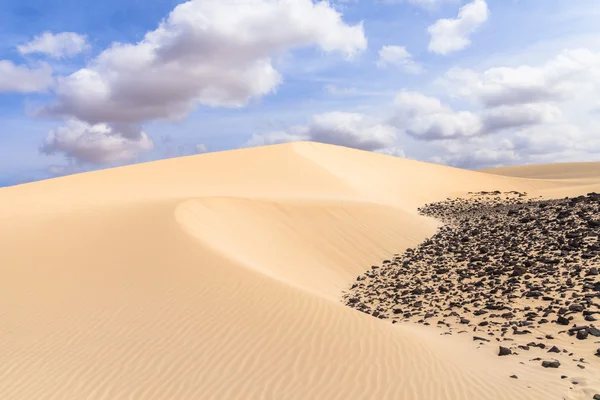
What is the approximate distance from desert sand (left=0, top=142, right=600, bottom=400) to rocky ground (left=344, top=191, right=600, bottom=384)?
0.71m

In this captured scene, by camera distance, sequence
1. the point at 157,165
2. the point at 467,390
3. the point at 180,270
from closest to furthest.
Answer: the point at 467,390 → the point at 180,270 → the point at 157,165

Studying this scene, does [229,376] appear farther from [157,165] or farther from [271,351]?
[157,165]

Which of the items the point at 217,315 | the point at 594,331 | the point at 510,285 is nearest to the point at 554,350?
the point at 594,331

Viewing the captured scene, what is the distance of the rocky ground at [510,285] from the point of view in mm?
8414

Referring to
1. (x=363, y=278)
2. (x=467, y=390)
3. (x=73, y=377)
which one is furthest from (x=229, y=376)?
(x=363, y=278)

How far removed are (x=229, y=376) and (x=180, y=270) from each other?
4462 millimetres

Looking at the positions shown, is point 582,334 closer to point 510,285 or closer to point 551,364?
point 551,364

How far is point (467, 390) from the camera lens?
6430 millimetres

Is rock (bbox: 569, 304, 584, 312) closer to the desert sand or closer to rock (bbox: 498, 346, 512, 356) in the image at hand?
the desert sand

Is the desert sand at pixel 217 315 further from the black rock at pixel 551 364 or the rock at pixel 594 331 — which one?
the rock at pixel 594 331

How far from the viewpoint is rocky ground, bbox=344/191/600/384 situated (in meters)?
8.41

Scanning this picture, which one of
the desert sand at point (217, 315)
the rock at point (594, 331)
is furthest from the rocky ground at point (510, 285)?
the desert sand at point (217, 315)

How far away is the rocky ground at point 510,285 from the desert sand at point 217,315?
712 mm

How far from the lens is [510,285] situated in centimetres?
Answer: 1129
